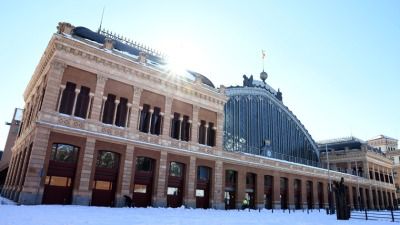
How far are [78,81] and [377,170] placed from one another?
253 feet

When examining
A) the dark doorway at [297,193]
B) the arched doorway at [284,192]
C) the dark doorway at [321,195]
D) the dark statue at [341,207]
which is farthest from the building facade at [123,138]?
the dark statue at [341,207]

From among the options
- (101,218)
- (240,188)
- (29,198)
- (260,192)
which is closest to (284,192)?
(260,192)

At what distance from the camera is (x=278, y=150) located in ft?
184

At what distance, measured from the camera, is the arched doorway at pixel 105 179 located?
28656 mm

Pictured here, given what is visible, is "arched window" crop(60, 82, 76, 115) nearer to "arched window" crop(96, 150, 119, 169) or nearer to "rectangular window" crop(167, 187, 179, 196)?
"arched window" crop(96, 150, 119, 169)

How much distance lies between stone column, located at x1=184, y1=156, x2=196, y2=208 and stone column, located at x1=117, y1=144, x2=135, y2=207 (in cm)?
737

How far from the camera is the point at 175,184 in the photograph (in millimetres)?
34406

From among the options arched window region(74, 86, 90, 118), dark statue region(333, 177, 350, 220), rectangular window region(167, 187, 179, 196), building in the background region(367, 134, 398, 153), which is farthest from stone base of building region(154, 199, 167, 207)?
building in the background region(367, 134, 398, 153)

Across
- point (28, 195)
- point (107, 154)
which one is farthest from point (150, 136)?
point (28, 195)

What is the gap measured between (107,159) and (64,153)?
162 inches

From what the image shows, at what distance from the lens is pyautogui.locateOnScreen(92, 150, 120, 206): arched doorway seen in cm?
2866

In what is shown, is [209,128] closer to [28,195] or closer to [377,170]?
[28,195]

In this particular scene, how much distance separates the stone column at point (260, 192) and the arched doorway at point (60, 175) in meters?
26.5

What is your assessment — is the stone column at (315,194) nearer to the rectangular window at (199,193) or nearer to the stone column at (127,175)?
the rectangular window at (199,193)
